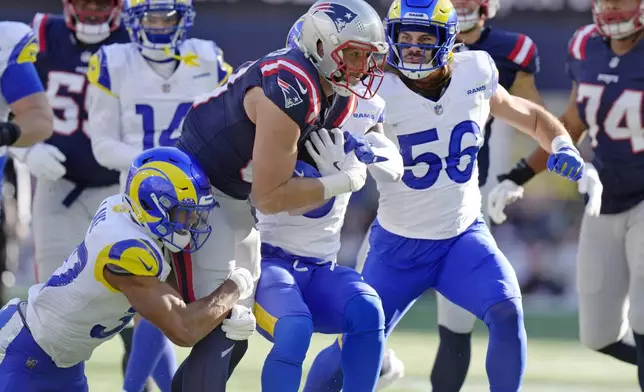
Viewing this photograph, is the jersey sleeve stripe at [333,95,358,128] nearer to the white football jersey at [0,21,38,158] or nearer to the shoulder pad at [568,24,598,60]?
the white football jersey at [0,21,38,158]

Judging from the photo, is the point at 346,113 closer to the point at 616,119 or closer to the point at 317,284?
the point at 317,284

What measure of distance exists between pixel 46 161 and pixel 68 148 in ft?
0.77

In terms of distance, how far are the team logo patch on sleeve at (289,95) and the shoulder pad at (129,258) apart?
0.60 meters

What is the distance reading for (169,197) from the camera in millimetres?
3602

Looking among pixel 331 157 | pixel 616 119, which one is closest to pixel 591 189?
pixel 616 119

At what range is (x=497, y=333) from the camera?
13.5 feet

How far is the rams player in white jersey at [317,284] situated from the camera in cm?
392

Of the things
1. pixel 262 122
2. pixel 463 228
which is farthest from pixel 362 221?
pixel 262 122

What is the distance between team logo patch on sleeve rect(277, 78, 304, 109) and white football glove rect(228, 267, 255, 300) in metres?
0.55

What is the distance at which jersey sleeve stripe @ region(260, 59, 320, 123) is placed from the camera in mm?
3717

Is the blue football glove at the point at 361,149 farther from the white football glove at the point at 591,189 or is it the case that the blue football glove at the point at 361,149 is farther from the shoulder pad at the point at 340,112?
the white football glove at the point at 591,189

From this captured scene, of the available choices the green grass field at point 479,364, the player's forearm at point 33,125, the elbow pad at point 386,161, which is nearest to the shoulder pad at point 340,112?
→ the elbow pad at point 386,161

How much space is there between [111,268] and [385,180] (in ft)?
3.54

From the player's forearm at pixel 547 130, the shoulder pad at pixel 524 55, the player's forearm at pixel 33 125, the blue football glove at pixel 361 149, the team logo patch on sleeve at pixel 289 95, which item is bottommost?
the player's forearm at pixel 33 125
